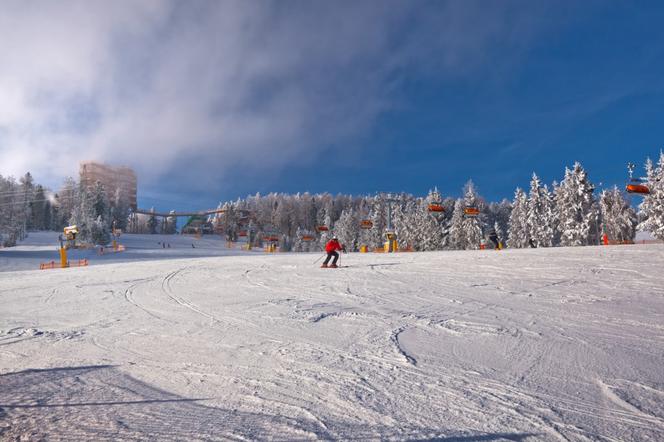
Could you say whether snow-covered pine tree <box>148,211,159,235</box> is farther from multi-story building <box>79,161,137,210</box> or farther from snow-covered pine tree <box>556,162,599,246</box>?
snow-covered pine tree <box>556,162,599,246</box>

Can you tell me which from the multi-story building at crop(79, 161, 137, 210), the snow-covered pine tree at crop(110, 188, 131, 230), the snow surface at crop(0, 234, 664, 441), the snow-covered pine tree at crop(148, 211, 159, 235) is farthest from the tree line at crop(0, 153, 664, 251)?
the multi-story building at crop(79, 161, 137, 210)

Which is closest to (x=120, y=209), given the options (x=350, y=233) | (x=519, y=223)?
(x=350, y=233)

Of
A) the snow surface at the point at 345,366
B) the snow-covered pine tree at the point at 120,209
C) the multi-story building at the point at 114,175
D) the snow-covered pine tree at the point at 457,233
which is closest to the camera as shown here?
the snow surface at the point at 345,366

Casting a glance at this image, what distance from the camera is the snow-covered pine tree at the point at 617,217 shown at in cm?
7272

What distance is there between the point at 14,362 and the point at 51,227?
5198 inches

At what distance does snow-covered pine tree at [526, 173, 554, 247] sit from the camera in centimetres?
6038

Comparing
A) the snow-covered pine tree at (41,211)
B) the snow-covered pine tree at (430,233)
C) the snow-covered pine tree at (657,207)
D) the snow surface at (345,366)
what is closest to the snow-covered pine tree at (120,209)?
the snow-covered pine tree at (41,211)

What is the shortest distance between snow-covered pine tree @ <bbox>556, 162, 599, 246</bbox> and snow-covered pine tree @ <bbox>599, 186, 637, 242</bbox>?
2186cm

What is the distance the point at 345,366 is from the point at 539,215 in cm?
6589

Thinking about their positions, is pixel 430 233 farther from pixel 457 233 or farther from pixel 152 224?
pixel 152 224

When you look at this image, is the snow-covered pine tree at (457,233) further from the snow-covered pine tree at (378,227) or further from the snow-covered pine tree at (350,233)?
the snow-covered pine tree at (350,233)

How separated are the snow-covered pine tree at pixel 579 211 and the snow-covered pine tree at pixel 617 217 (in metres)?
21.9

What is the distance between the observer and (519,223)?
66.9m

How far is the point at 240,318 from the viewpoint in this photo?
7637mm
